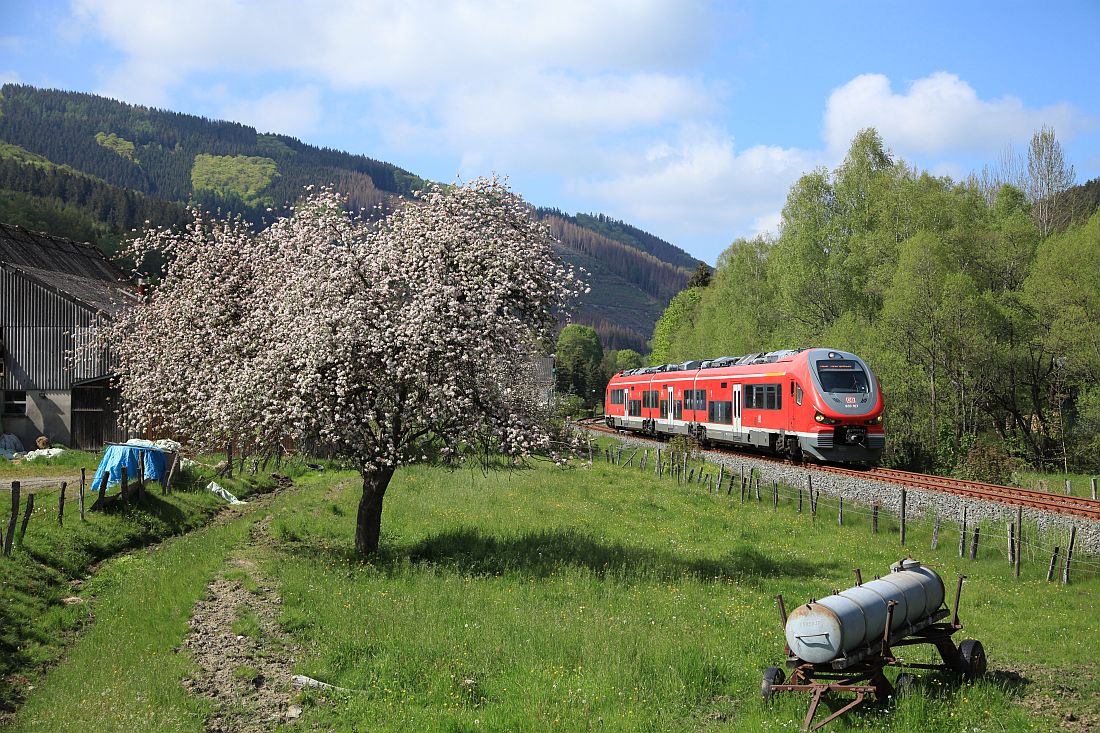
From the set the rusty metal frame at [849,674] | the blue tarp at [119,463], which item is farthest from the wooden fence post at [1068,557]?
the blue tarp at [119,463]

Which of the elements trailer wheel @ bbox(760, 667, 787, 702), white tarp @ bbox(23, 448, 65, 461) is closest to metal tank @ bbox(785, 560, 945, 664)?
trailer wheel @ bbox(760, 667, 787, 702)

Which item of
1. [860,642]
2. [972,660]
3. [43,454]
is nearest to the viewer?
[860,642]

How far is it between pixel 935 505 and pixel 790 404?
8.21 meters

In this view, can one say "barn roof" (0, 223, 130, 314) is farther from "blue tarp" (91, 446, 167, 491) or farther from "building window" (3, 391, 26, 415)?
"blue tarp" (91, 446, 167, 491)

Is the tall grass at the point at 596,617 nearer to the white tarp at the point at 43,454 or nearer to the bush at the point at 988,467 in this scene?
the bush at the point at 988,467

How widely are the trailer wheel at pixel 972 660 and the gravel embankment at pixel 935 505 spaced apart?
942cm

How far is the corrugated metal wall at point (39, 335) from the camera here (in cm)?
3697

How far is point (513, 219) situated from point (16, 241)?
1600 inches

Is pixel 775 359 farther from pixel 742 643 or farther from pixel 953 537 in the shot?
pixel 742 643

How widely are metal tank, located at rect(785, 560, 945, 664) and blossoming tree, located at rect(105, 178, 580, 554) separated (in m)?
7.82

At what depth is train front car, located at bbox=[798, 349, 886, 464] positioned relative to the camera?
2897 centimetres

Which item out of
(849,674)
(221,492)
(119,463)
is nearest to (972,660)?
(849,674)

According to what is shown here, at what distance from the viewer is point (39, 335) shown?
37375 mm

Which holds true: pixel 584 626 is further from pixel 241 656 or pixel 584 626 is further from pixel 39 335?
pixel 39 335
